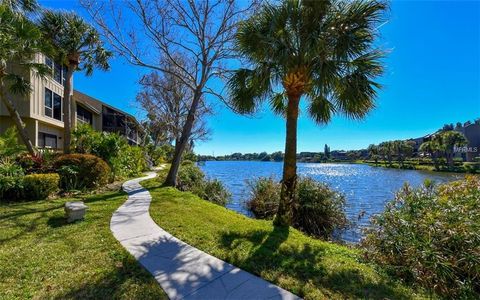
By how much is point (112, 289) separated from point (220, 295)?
1429 millimetres

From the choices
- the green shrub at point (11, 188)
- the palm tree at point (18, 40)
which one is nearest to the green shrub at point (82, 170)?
the green shrub at point (11, 188)

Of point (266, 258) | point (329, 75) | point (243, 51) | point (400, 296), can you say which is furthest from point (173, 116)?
point (400, 296)

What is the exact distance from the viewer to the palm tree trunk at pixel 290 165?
288 inches

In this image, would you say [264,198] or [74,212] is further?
[264,198]

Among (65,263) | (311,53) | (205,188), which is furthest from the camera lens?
(205,188)

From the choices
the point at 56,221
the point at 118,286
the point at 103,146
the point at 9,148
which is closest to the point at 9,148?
the point at 9,148

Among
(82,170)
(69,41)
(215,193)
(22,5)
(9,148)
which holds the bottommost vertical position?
(215,193)

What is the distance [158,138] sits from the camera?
33.5 metres

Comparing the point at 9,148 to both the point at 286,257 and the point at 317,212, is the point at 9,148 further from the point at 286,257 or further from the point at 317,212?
the point at 317,212

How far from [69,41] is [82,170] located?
26.7 feet

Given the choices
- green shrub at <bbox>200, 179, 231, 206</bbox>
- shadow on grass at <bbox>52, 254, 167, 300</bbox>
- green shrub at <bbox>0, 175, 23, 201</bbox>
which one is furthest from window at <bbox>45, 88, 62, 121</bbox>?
shadow on grass at <bbox>52, 254, 167, 300</bbox>

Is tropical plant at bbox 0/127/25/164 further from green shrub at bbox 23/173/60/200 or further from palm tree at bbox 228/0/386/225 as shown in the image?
palm tree at bbox 228/0/386/225

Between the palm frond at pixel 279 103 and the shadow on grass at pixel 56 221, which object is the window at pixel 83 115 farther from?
the palm frond at pixel 279 103

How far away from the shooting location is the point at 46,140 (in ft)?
69.1
